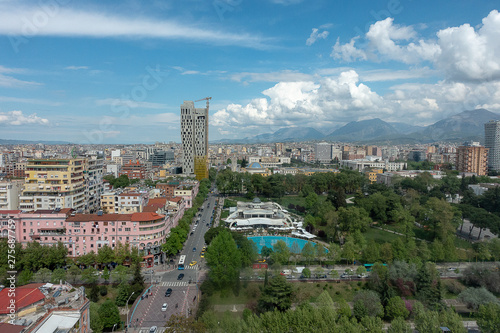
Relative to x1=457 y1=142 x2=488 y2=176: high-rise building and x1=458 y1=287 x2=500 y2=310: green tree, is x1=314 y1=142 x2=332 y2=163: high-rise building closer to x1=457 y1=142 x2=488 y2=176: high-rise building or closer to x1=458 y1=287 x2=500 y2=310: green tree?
x1=457 y1=142 x2=488 y2=176: high-rise building

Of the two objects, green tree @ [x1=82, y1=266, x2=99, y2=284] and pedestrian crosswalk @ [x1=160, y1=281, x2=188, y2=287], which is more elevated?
green tree @ [x1=82, y1=266, x2=99, y2=284]

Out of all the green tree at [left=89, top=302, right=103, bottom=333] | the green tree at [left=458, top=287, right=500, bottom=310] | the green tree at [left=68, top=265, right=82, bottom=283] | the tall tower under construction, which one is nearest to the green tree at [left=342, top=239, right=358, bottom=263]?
the green tree at [left=458, top=287, right=500, bottom=310]

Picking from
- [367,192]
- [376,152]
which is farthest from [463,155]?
[376,152]

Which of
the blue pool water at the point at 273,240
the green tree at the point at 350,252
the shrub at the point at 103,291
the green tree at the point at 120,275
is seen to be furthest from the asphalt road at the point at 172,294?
the green tree at the point at 350,252

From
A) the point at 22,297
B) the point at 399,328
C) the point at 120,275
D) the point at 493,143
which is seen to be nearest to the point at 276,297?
the point at 399,328

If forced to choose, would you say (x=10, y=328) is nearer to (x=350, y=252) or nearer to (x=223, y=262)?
(x=223, y=262)

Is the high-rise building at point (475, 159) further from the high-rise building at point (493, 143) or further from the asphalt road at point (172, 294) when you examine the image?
the asphalt road at point (172, 294)

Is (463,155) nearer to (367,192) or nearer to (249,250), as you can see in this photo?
(367,192)
